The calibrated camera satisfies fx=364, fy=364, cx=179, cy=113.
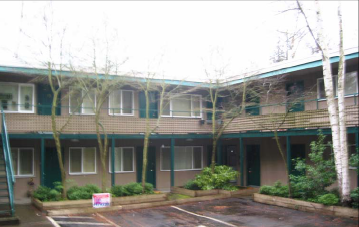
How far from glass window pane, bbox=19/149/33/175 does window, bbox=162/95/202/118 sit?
23.5 feet

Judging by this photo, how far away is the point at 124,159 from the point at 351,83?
37.8ft

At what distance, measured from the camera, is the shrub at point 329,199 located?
12.3 meters

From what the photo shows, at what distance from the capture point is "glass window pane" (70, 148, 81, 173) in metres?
17.9

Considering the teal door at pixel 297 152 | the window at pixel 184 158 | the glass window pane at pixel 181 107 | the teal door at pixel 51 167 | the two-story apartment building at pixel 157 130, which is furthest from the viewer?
the glass window pane at pixel 181 107

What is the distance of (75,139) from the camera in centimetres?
1745

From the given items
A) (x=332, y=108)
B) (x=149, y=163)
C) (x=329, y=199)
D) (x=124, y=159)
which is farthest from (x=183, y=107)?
(x=329, y=199)

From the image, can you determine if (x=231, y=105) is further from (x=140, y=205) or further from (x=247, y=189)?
Answer: (x=140, y=205)

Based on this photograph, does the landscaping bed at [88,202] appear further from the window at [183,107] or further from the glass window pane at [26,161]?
the window at [183,107]

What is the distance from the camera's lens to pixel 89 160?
1838cm

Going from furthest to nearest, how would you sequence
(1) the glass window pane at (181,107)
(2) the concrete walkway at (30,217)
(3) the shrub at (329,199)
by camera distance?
(1) the glass window pane at (181,107), (3) the shrub at (329,199), (2) the concrete walkway at (30,217)

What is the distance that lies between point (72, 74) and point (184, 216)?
7220 mm

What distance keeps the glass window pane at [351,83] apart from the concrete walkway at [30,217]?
1270 centimetres

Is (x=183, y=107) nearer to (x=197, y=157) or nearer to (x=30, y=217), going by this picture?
(x=197, y=157)

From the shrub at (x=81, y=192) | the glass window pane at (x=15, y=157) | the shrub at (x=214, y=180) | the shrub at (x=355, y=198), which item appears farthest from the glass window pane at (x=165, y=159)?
the shrub at (x=355, y=198)
